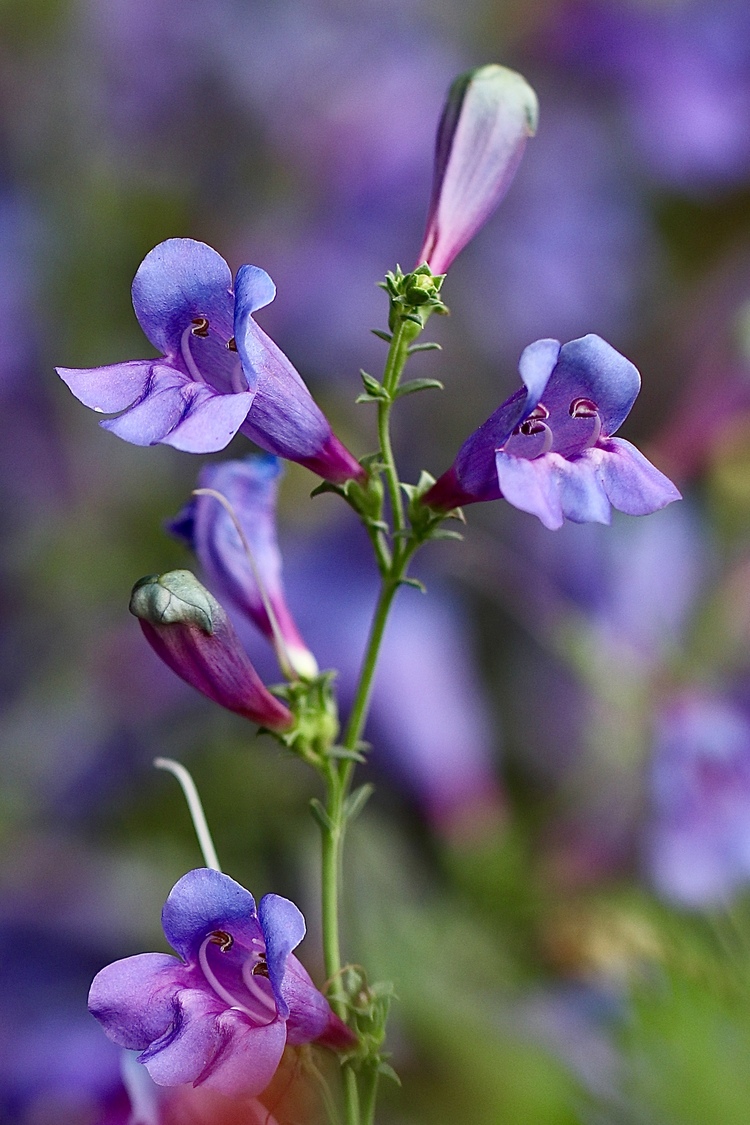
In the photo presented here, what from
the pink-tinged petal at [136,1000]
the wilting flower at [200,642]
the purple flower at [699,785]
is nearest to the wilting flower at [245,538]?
the wilting flower at [200,642]

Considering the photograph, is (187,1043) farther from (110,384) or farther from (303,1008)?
(110,384)

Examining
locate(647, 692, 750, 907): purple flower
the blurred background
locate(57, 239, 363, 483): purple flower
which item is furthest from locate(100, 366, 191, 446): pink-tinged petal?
locate(647, 692, 750, 907): purple flower

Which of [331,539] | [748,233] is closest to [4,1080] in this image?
[331,539]

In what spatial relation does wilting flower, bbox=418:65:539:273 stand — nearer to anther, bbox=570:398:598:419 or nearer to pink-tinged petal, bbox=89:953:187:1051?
anther, bbox=570:398:598:419

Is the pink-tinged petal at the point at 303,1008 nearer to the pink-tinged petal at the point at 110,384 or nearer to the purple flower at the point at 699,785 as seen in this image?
the pink-tinged petal at the point at 110,384

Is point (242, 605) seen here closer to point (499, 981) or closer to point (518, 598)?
point (499, 981)

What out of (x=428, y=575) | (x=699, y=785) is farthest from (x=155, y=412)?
(x=428, y=575)
